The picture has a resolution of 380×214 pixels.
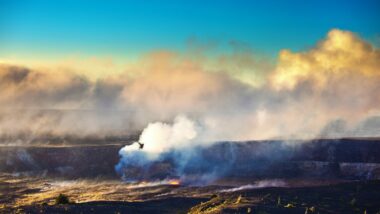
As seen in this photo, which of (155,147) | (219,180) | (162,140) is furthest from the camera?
(162,140)

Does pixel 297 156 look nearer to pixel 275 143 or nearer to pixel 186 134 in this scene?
pixel 275 143

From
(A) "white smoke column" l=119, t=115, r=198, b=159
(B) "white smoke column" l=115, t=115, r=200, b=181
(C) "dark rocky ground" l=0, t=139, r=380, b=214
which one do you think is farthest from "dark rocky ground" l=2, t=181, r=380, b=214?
(A) "white smoke column" l=119, t=115, r=198, b=159

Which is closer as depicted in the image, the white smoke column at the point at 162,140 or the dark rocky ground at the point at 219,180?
the dark rocky ground at the point at 219,180

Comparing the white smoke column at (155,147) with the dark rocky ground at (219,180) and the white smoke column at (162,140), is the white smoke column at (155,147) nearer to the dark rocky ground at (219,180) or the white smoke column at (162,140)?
the white smoke column at (162,140)

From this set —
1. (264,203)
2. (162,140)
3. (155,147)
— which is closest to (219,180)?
(155,147)

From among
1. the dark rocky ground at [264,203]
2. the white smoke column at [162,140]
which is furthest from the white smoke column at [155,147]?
the dark rocky ground at [264,203]

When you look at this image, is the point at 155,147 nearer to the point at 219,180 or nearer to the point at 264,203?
the point at 219,180

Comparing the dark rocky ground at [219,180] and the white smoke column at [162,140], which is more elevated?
the white smoke column at [162,140]

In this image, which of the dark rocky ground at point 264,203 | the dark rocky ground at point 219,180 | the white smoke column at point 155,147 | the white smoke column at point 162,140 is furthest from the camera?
the white smoke column at point 162,140

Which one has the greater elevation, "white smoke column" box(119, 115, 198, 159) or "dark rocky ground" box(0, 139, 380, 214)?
"white smoke column" box(119, 115, 198, 159)

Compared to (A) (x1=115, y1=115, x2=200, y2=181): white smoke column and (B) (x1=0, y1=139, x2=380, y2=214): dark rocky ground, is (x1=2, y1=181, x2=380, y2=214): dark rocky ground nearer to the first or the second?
(B) (x1=0, y1=139, x2=380, y2=214): dark rocky ground

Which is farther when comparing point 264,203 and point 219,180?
point 219,180
